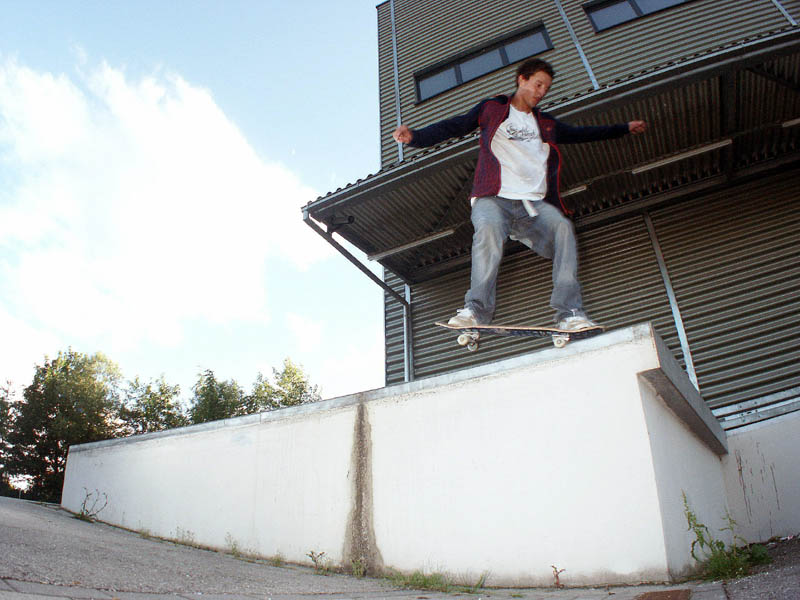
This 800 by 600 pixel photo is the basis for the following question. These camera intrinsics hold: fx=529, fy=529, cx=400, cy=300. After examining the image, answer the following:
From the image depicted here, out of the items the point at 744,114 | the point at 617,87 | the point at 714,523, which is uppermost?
the point at 744,114

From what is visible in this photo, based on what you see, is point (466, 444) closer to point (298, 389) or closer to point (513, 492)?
point (513, 492)

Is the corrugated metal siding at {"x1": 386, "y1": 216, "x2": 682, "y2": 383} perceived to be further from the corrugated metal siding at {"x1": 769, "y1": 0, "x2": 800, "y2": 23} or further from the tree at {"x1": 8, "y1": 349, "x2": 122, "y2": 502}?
the tree at {"x1": 8, "y1": 349, "x2": 122, "y2": 502}

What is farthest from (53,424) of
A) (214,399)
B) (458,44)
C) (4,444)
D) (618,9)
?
(618,9)

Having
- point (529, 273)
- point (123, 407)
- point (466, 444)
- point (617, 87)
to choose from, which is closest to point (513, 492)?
point (466, 444)

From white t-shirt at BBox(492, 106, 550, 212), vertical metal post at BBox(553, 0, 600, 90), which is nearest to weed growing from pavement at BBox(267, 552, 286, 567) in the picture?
white t-shirt at BBox(492, 106, 550, 212)

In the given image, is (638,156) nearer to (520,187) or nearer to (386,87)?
(520,187)

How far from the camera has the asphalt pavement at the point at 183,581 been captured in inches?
82.0

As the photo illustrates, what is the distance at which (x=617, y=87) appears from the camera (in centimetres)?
577

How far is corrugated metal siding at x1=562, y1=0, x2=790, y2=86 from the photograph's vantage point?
8.74 m

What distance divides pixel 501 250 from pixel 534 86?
4.44 feet

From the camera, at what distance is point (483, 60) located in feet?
34.4

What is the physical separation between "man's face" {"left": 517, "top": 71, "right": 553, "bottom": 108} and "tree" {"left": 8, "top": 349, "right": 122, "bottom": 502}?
911 inches

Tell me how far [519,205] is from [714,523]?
3233 millimetres

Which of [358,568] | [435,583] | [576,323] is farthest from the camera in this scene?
[576,323]
